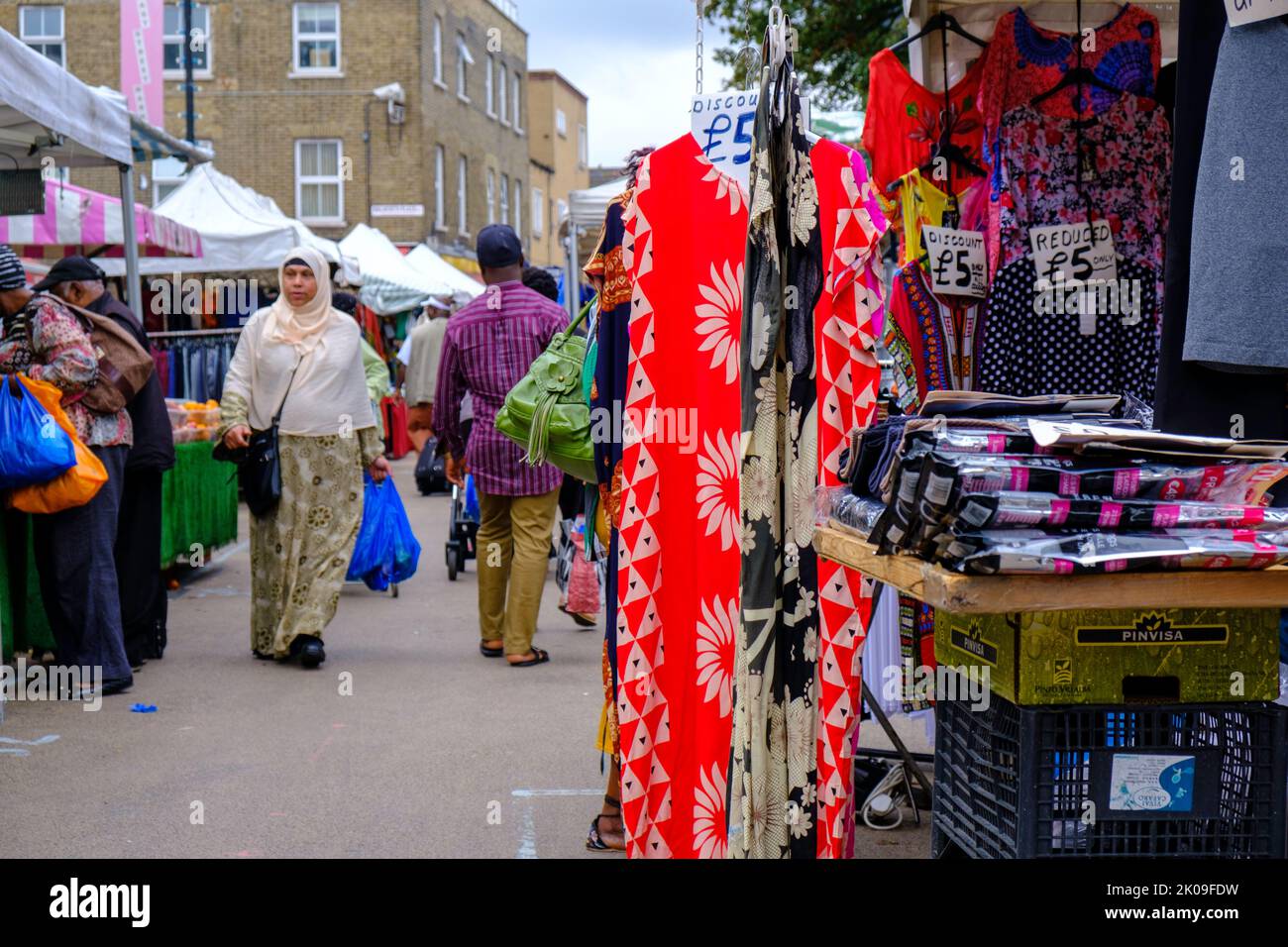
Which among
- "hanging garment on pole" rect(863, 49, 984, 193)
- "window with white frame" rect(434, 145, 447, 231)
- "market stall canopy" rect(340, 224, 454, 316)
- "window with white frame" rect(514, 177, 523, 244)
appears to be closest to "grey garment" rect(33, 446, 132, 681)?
"hanging garment on pole" rect(863, 49, 984, 193)

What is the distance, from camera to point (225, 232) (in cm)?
1546

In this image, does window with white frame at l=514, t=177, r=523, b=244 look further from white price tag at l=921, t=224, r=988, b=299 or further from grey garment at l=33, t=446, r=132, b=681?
white price tag at l=921, t=224, r=988, b=299

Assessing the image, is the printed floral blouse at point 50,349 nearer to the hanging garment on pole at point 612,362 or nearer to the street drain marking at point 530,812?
the street drain marking at point 530,812

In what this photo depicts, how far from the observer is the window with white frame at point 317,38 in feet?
114

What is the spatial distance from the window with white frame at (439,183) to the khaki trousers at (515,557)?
29.8 metres

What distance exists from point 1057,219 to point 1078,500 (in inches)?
82.0

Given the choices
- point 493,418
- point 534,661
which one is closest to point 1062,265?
point 493,418

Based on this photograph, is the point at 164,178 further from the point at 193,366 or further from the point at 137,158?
the point at 137,158

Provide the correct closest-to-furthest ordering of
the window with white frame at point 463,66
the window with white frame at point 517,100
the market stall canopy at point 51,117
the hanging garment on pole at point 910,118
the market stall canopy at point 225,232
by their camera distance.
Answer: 1. the hanging garment on pole at point 910,118
2. the market stall canopy at point 51,117
3. the market stall canopy at point 225,232
4. the window with white frame at point 463,66
5. the window with white frame at point 517,100


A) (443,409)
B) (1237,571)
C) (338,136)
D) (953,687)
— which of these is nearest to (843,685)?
(953,687)

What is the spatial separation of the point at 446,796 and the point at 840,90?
1596 cm

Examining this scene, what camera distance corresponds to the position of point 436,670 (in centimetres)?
778

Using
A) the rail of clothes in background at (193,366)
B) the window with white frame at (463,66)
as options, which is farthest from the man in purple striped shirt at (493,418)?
the window with white frame at (463,66)
